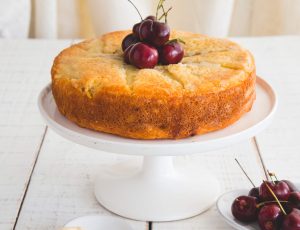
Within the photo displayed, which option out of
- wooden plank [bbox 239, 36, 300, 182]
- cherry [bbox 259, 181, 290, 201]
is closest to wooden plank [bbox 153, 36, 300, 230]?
wooden plank [bbox 239, 36, 300, 182]

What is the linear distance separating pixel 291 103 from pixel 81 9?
1012 millimetres

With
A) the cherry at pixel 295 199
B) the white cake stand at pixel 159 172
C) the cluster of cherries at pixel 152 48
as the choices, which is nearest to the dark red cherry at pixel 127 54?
the cluster of cherries at pixel 152 48

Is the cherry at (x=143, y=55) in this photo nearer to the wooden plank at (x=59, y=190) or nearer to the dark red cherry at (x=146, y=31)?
the dark red cherry at (x=146, y=31)

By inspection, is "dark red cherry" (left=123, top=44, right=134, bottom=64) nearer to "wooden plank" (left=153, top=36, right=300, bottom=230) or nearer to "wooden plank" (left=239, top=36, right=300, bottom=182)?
"wooden plank" (left=153, top=36, right=300, bottom=230)

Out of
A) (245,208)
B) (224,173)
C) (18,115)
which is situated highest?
(245,208)

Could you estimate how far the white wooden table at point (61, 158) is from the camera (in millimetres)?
1361

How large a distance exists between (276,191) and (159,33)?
392 millimetres

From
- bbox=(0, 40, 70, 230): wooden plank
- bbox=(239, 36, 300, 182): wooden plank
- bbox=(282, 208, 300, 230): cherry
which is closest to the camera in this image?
bbox=(282, 208, 300, 230): cherry

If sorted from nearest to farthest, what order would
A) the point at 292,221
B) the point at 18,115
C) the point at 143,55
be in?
the point at 292,221, the point at 143,55, the point at 18,115

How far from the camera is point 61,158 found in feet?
5.23

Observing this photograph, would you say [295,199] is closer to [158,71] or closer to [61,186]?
[158,71]

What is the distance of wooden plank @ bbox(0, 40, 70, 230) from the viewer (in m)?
1.45

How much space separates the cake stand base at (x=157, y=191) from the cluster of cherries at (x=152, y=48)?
23cm

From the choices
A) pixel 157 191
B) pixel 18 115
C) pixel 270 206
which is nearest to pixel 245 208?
pixel 270 206
